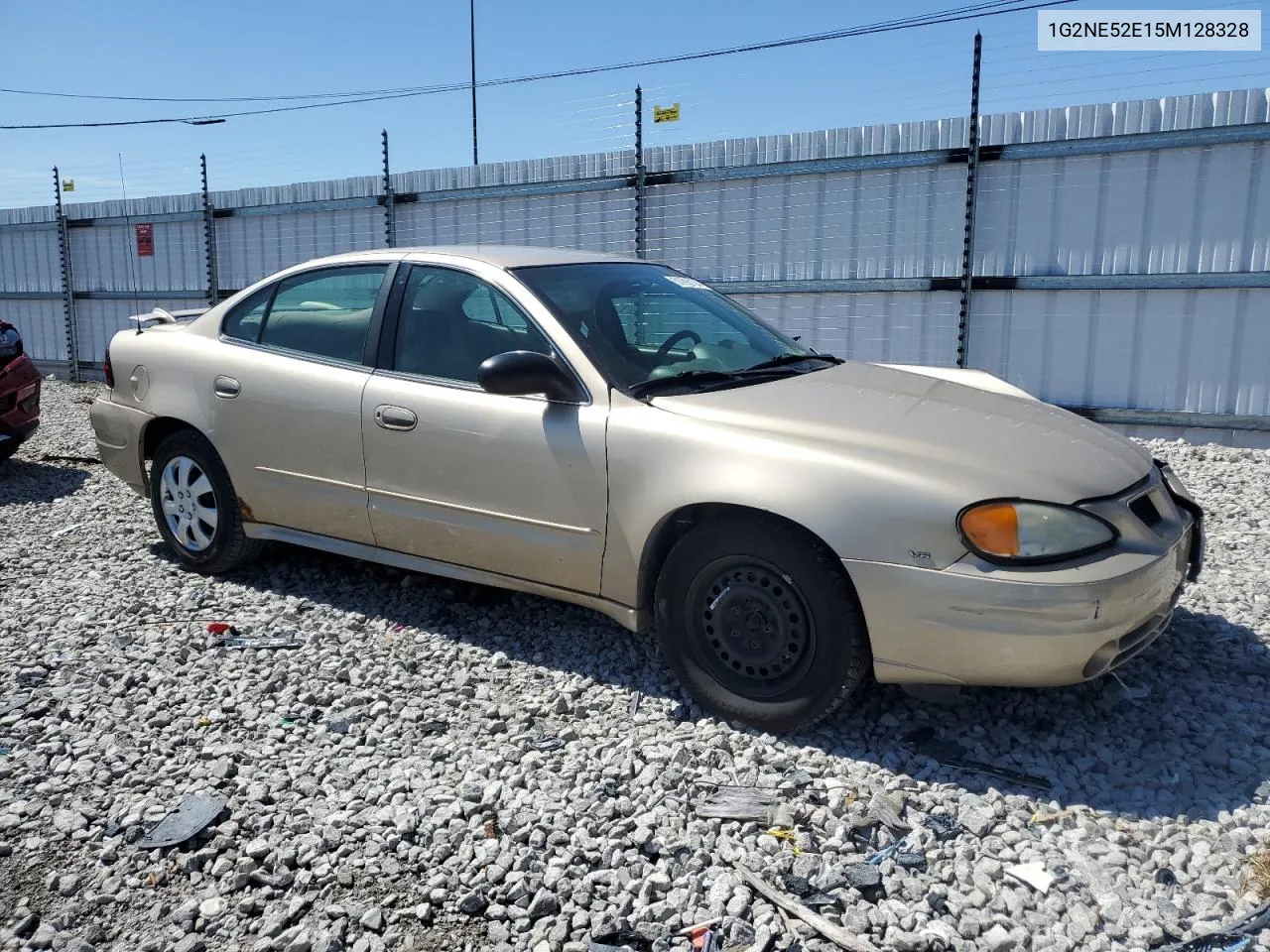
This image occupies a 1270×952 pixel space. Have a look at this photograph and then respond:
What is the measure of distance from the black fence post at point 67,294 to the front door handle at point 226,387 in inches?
495

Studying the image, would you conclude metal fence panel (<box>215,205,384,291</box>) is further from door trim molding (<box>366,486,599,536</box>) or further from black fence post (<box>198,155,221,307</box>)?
door trim molding (<box>366,486,599,536</box>)

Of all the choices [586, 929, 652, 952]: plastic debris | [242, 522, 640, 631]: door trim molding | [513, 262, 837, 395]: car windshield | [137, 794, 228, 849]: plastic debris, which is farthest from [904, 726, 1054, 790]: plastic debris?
[137, 794, 228, 849]: plastic debris

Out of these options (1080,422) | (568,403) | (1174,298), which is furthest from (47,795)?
(1174,298)

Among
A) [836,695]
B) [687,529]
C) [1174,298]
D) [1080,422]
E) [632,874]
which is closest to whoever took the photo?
[632,874]

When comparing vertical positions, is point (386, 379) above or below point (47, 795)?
above

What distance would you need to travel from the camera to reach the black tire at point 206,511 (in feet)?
16.6

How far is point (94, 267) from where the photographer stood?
15727mm

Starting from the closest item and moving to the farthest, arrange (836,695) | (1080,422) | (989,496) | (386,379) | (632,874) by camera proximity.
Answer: (632,874) → (989,496) → (836,695) → (1080,422) → (386,379)

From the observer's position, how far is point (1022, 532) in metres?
3.10

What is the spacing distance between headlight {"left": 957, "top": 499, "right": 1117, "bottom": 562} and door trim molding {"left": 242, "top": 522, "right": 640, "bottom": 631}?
1232mm

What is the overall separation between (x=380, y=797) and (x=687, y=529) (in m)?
1.34

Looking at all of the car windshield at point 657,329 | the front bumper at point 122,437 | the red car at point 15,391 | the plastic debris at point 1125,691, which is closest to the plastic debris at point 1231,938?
the plastic debris at point 1125,691

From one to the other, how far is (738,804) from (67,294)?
15915 mm

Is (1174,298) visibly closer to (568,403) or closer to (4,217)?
(568,403)
